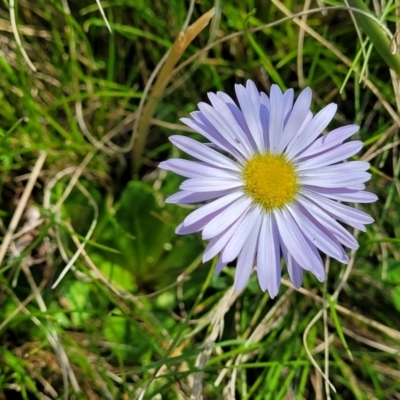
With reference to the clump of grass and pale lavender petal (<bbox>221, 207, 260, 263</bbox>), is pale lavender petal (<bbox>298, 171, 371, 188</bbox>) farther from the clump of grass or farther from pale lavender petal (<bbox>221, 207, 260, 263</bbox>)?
the clump of grass

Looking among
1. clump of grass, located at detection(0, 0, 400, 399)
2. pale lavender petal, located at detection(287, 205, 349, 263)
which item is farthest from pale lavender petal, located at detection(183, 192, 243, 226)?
clump of grass, located at detection(0, 0, 400, 399)

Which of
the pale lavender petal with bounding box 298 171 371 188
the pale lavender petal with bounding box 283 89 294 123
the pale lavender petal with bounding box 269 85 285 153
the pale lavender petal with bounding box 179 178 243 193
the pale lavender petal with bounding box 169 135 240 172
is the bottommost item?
the pale lavender petal with bounding box 179 178 243 193

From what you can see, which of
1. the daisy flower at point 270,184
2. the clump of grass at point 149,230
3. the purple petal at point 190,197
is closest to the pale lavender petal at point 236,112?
the daisy flower at point 270,184

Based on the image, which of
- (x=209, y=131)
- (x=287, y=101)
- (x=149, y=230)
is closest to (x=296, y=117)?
(x=287, y=101)

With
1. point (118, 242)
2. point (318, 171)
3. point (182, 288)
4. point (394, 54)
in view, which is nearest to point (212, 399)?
point (182, 288)

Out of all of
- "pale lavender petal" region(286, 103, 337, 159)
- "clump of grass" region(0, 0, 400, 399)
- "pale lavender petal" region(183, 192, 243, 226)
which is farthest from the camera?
"clump of grass" region(0, 0, 400, 399)

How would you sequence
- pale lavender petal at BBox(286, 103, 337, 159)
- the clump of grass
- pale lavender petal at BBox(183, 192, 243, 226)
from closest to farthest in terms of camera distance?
pale lavender petal at BBox(183, 192, 243, 226)
pale lavender petal at BBox(286, 103, 337, 159)
the clump of grass

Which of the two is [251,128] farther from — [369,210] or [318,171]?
[369,210]

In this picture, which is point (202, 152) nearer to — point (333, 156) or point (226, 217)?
point (226, 217)
